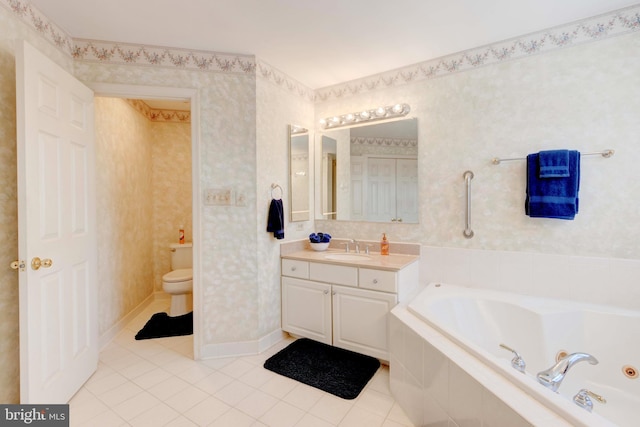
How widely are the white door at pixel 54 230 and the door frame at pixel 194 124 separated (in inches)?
6.2

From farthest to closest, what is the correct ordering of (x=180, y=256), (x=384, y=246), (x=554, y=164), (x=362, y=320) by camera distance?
(x=180, y=256) < (x=384, y=246) < (x=362, y=320) < (x=554, y=164)

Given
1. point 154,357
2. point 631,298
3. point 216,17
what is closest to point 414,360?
point 631,298

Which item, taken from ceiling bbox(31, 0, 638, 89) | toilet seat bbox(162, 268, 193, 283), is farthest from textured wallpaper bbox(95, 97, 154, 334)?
ceiling bbox(31, 0, 638, 89)

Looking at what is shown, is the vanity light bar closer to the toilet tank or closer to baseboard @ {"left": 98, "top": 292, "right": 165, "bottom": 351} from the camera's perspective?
the toilet tank

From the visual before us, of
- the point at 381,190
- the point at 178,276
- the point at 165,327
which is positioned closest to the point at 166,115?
the point at 178,276

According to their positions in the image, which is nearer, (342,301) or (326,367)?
(326,367)

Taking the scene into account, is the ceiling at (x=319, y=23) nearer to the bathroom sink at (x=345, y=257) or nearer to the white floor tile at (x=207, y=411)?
the bathroom sink at (x=345, y=257)

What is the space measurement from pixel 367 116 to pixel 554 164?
4.81ft

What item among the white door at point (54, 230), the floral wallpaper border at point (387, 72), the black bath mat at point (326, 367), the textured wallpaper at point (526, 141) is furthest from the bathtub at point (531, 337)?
the white door at point (54, 230)

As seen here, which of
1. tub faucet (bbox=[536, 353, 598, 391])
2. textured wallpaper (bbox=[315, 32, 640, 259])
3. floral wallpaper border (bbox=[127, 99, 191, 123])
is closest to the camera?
tub faucet (bbox=[536, 353, 598, 391])

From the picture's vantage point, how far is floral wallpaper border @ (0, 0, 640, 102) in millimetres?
1877

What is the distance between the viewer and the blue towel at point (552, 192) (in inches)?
75.9

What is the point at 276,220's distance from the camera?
8.27 ft

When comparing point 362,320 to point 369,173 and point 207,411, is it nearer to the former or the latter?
point 207,411
